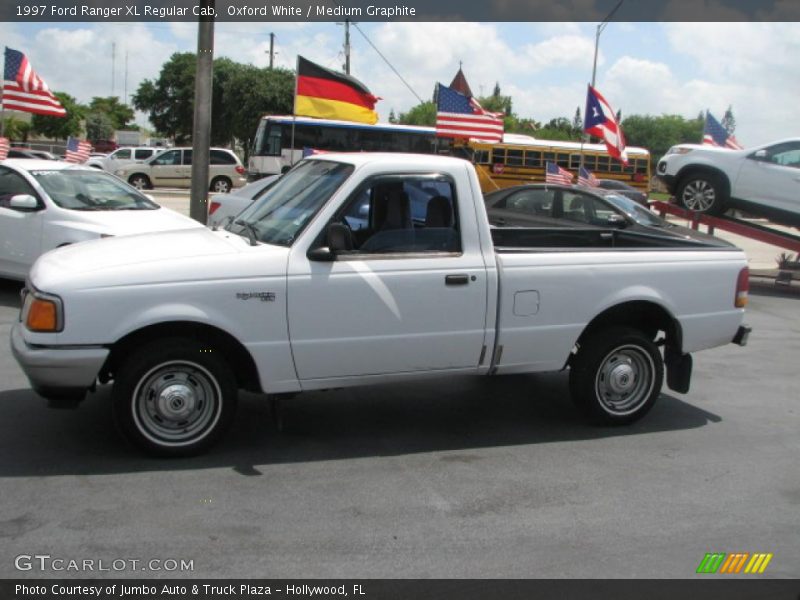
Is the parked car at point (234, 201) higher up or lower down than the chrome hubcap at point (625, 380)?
higher up

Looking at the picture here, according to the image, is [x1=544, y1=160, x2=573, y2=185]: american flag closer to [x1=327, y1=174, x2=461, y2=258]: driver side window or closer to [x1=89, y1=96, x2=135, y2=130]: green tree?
[x1=327, y1=174, x2=461, y2=258]: driver side window

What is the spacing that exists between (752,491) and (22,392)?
5.15 m

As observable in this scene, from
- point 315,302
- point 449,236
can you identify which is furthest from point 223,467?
point 449,236

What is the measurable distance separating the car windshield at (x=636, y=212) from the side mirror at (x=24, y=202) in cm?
907

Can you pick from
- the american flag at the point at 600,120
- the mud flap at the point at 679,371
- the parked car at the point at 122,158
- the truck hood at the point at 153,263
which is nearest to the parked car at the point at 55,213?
the truck hood at the point at 153,263

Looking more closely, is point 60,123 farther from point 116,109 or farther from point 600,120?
point 600,120

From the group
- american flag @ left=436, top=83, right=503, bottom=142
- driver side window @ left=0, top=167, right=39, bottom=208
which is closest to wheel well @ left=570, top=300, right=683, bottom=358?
driver side window @ left=0, top=167, right=39, bottom=208

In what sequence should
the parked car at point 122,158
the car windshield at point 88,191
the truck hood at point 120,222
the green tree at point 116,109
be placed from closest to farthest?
the truck hood at point 120,222, the car windshield at point 88,191, the parked car at point 122,158, the green tree at point 116,109

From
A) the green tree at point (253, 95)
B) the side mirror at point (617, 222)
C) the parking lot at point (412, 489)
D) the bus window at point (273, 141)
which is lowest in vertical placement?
the parking lot at point (412, 489)

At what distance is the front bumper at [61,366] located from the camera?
4.64 metres

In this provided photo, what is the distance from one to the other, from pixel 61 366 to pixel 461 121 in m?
14.5

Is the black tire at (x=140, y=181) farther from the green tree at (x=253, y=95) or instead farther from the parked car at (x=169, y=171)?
the green tree at (x=253, y=95)

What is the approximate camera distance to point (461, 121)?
59.5 feet

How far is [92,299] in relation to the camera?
15.3 feet
